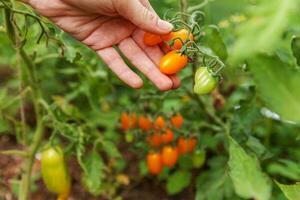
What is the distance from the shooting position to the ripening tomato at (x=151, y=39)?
160 centimetres

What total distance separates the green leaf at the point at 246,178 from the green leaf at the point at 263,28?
0.59 meters

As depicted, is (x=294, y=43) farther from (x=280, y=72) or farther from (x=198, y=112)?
(x=198, y=112)

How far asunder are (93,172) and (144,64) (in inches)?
29.2

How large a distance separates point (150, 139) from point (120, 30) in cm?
81

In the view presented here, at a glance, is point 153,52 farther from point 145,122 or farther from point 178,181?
point 178,181

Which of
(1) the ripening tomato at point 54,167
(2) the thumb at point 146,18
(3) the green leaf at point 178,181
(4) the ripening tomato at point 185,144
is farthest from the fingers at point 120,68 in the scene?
(3) the green leaf at point 178,181

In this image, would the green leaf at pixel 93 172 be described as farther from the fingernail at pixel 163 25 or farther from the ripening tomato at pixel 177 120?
the fingernail at pixel 163 25

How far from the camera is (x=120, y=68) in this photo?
5.45 feet

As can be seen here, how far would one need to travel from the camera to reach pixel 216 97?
2479 millimetres

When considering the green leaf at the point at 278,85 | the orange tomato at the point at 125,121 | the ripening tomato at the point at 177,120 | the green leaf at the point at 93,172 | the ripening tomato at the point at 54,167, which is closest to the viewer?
the green leaf at the point at 278,85

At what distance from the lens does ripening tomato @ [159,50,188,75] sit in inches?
59.2

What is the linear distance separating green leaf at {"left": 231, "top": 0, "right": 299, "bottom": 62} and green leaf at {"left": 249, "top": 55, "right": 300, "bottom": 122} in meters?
0.26

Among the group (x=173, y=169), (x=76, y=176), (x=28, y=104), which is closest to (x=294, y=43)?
(x=173, y=169)

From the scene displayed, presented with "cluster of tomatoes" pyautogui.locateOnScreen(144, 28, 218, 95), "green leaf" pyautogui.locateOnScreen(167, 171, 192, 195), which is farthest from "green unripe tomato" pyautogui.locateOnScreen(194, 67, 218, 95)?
"green leaf" pyautogui.locateOnScreen(167, 171, 192, 195)
